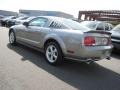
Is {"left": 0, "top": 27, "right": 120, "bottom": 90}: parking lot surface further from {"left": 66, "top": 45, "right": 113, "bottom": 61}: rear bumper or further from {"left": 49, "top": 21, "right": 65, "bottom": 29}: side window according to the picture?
{"left": 49, "top": 21, "right": 65, "bottom": 29}: side window

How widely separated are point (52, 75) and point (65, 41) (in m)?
1.09

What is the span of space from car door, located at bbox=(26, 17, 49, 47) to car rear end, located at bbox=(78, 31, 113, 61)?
165cm

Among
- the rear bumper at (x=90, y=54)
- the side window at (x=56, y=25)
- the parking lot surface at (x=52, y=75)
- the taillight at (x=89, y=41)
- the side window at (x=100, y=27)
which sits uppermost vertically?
the side window at (x=56, y=25)

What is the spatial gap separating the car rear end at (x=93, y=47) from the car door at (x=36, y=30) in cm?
165

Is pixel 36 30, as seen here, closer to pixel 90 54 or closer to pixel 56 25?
pixel 56 25

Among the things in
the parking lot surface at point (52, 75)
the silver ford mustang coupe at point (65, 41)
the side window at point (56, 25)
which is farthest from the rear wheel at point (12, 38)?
the side window at point (56, 25)

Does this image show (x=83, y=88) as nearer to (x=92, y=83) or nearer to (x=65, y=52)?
(x=92, y=83)

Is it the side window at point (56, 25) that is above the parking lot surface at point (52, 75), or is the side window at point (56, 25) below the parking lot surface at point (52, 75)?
above

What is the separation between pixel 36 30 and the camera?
657 centimetres

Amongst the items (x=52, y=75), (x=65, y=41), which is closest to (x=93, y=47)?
(x=65, y=41)

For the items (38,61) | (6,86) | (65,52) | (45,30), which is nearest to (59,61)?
(65,52)

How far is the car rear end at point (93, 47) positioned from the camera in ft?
16.3

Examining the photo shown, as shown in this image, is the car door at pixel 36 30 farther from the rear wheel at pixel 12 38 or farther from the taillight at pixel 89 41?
the taillight at pixel 89 41

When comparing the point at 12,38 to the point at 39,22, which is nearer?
the point at 39,22
